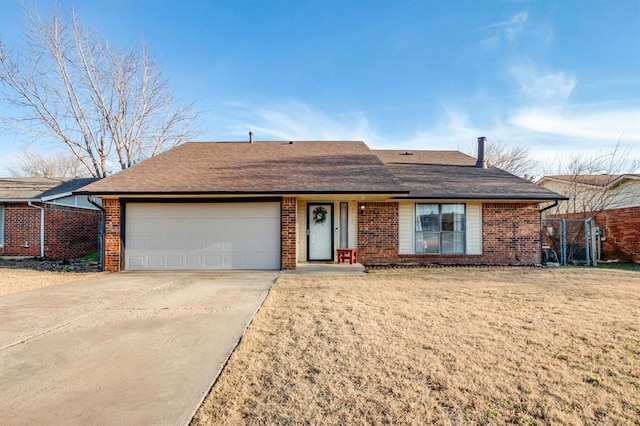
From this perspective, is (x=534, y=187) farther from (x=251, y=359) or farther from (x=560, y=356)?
(x=251, y=359)

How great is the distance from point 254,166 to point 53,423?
9426 millimetres

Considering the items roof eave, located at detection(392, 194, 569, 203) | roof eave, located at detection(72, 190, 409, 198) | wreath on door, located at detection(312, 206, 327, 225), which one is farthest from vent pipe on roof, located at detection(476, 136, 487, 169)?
wreath on door, located at detection(312, 206, 327, 225)

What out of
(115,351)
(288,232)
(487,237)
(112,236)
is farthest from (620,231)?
(112,236)

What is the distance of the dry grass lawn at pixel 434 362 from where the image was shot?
2.40m

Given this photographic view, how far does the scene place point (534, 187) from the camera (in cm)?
1111

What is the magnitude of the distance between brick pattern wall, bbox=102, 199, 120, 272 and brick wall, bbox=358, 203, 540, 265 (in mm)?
7311

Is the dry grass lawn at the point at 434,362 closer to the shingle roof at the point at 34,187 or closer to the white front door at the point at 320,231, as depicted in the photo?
the white front door at the point at 320,231

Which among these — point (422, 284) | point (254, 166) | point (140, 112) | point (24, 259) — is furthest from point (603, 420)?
point (140, 112)

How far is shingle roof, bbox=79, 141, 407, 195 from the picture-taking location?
9188mm

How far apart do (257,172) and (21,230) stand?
1031 centimetres

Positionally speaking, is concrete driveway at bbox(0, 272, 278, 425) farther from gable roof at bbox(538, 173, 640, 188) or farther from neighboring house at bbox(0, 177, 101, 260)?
gable roof at bbox(538, 173, 640, 188)

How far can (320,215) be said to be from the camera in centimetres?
1109

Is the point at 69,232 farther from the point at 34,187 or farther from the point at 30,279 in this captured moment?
the point at 30,279

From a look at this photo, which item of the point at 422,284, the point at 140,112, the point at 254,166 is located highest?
the point at 140,112
